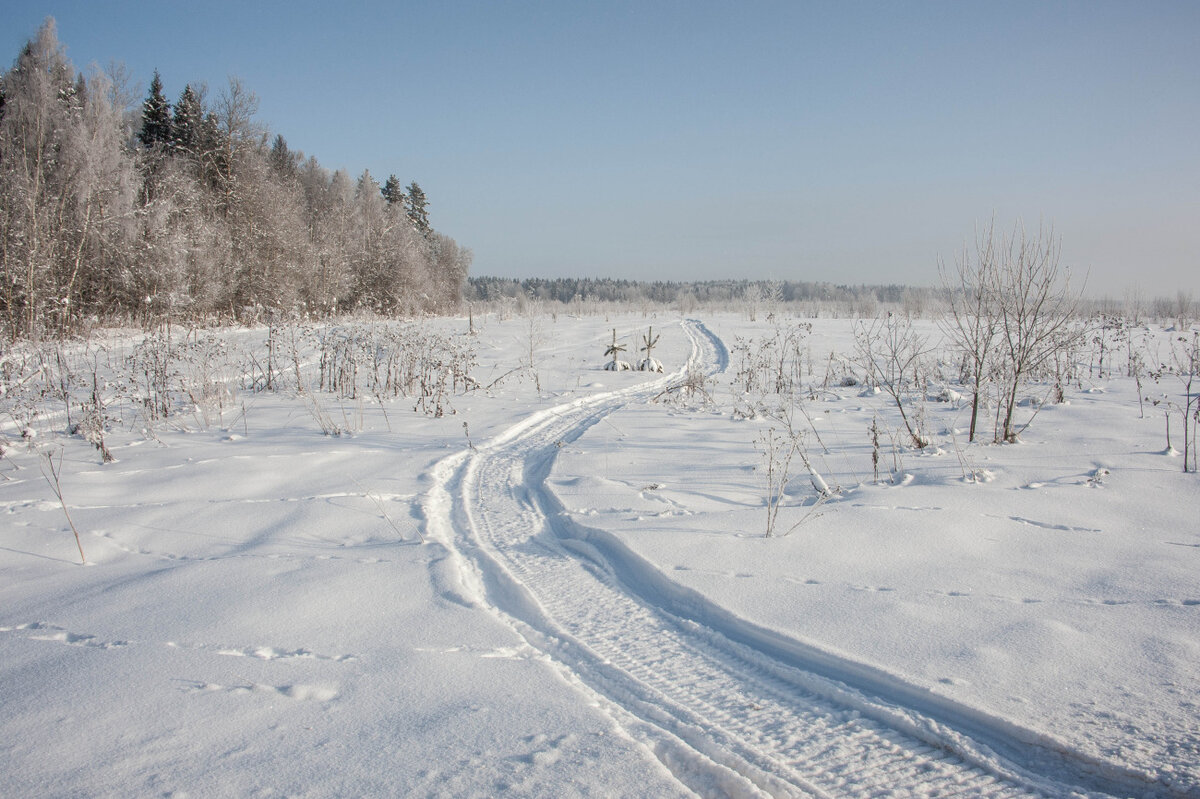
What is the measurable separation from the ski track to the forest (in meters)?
13.8

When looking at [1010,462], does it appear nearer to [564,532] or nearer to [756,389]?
[564,532]

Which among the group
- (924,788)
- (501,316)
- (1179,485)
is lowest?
(924,788)

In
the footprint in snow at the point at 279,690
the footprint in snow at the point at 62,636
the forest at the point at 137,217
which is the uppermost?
the forest at the point at 137,217

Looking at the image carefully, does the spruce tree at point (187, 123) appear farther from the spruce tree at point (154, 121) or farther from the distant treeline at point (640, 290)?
the distant treeline at point (640, 290)

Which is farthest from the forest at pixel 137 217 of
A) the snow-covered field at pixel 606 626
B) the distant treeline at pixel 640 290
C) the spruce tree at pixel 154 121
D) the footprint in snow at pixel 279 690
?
the distant treeline at pixel 640 290

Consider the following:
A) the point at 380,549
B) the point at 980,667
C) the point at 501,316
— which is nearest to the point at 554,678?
the point at 980,667

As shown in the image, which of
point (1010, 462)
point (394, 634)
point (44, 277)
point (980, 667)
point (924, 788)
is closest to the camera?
point (924, 788)

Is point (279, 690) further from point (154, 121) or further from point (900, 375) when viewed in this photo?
point (154, 121)

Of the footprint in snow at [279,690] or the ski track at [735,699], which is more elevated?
the footprint in snow at [279,690]

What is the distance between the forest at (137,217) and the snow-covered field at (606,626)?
12081 mm

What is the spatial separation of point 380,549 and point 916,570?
3361 mm

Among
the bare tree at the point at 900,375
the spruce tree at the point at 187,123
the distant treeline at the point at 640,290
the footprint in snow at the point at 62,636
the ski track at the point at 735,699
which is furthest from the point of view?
the distant treeline at the point at 640,290

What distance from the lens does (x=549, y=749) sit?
197 cm

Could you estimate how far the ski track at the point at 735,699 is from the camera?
74.7 inches
